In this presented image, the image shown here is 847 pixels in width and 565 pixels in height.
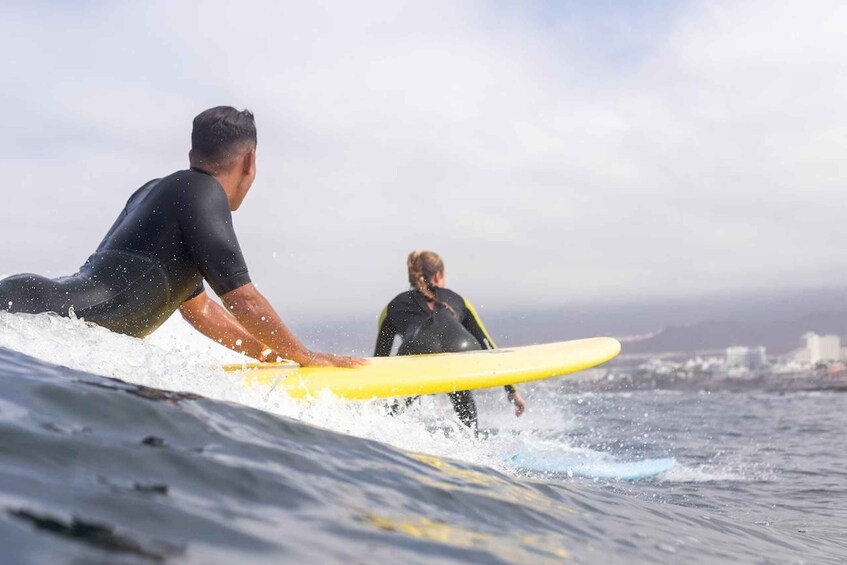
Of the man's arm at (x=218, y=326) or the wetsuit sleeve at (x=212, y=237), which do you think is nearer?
the wetsuit sleeve at (x=212, y=237)

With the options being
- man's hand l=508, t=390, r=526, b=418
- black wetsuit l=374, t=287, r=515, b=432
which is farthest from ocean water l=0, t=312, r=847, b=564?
man's hand l=508, t=390, r=526, b=418

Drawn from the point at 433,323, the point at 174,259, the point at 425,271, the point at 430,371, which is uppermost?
the point at 425,271

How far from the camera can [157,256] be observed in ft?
13.0

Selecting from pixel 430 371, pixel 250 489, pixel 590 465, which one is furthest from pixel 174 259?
pixel 590 465

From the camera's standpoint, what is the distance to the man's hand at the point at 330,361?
4.50 metres

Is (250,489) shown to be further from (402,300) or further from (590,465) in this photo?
(402,300)

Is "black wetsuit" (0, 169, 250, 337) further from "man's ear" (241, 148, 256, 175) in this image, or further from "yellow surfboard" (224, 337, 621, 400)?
"yellow surfboard" (224, 337, 621, 400)

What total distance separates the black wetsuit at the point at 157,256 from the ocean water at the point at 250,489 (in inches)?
7.1

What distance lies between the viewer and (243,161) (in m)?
4.23

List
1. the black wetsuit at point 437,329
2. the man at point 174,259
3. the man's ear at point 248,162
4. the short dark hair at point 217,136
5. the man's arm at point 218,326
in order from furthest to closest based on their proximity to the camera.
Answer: the black wetsuit at point 437,329 → the man's arm at point 218,326 → the man's ear at point 248,162 → the short dark hair at point 217,136 → the man at point 174,259

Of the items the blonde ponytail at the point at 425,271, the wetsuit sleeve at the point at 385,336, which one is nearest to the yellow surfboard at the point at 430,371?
the blonde ponytail at the point at 425,271

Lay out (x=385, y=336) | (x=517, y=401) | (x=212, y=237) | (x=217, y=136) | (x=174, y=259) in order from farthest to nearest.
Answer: (x=385, y=336), (x=517, y=401), (x=217, y=136), (x=174, y=259), (x=212, y=237)

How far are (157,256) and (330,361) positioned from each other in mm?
1135

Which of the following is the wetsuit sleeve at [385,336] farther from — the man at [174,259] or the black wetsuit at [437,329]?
the man at [174,259]
